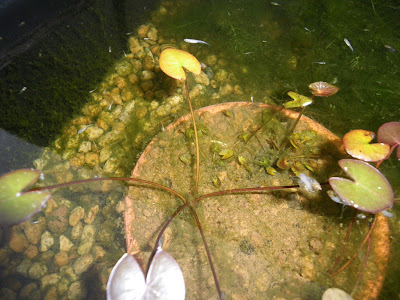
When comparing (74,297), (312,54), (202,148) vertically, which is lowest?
(74,297)

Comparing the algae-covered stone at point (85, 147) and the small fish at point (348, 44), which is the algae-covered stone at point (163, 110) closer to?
the algae-covered stone at point (85, 147)

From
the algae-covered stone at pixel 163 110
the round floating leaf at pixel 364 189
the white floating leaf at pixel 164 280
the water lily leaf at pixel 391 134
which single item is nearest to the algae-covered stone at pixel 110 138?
the algae-covered stone at pixel 163 110

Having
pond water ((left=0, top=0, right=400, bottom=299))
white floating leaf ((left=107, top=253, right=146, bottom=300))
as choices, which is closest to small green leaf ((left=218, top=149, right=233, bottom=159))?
pond water ((left=0, top=0, right=400, bottom=299))

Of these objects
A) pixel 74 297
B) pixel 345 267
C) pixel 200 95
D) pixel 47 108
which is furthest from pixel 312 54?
pixel 74 297

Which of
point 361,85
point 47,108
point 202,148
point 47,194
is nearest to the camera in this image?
point 47,194

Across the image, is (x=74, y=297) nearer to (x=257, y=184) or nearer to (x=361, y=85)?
(x=257, y=184)

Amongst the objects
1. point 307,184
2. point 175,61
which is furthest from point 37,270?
point 307,184
